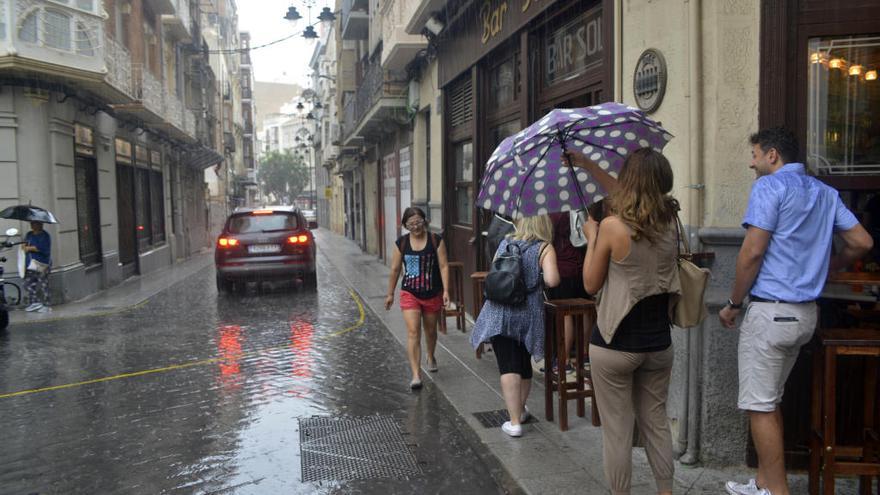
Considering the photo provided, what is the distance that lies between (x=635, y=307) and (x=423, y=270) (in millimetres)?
3440

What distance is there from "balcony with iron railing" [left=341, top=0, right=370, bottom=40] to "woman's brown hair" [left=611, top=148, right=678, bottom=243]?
2009 cm

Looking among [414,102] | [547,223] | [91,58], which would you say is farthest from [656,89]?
[91,58]

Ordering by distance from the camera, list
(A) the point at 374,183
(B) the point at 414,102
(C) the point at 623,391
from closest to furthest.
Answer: (C) the point at 623,391 → (B) the point at 414,102 → (A) the point at 374,183

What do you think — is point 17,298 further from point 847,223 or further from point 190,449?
point 847,223

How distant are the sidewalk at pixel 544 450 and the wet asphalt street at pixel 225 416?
0.16m

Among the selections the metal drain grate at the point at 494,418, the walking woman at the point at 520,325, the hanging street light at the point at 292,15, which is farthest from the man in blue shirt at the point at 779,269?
the hanging street light at the point at 292,15

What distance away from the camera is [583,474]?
14.0 feet

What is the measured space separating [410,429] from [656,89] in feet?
10.4

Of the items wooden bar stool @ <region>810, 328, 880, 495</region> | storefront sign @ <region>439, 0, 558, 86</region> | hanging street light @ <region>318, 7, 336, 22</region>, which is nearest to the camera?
wooden bar stool @ <region>810, 328, 880, 495</region>

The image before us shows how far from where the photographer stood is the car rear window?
46.5 ft

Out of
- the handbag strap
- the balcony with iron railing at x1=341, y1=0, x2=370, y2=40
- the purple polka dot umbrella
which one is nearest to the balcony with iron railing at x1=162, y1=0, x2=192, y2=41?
the balcony with iron railing at x1=341, y1=0, x2=370, y2=40

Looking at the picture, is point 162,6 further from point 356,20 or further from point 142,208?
point 142,208

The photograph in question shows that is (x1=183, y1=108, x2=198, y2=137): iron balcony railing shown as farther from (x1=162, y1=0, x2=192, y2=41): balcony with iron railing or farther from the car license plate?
the car license plate

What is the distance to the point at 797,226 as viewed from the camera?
3.39 m
